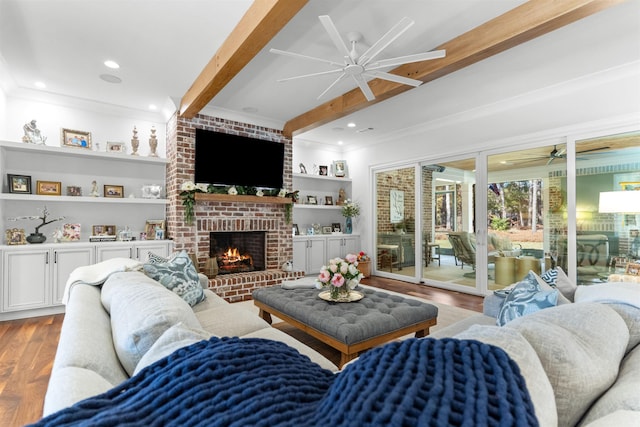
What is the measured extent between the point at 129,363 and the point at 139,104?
4263mm

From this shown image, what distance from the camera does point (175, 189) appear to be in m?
4.30

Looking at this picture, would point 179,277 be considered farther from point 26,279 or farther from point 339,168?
point 339,168

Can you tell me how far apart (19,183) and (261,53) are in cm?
335

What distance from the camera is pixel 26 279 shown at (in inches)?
138

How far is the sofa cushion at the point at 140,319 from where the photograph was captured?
997 mm

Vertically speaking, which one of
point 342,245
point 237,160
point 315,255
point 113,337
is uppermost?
point 237,160

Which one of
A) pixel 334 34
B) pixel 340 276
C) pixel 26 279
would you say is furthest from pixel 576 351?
pixel 26 279

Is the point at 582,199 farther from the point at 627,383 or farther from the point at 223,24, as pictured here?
the point at 223,24

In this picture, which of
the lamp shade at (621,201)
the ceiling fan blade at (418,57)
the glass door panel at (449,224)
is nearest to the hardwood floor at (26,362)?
the glass door panel at (449,224)

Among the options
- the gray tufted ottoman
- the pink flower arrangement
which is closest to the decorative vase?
the gray tufted ottoman

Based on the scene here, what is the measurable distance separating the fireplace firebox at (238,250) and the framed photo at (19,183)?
221 centimetres

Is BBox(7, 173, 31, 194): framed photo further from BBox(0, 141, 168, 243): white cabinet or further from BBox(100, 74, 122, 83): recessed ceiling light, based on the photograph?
BBox(100, 74, 122, 83): recessed ceiling light

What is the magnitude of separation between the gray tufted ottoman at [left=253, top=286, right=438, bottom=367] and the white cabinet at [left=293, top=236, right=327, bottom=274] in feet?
8.53

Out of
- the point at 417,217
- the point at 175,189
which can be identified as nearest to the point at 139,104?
the point at 175,189
